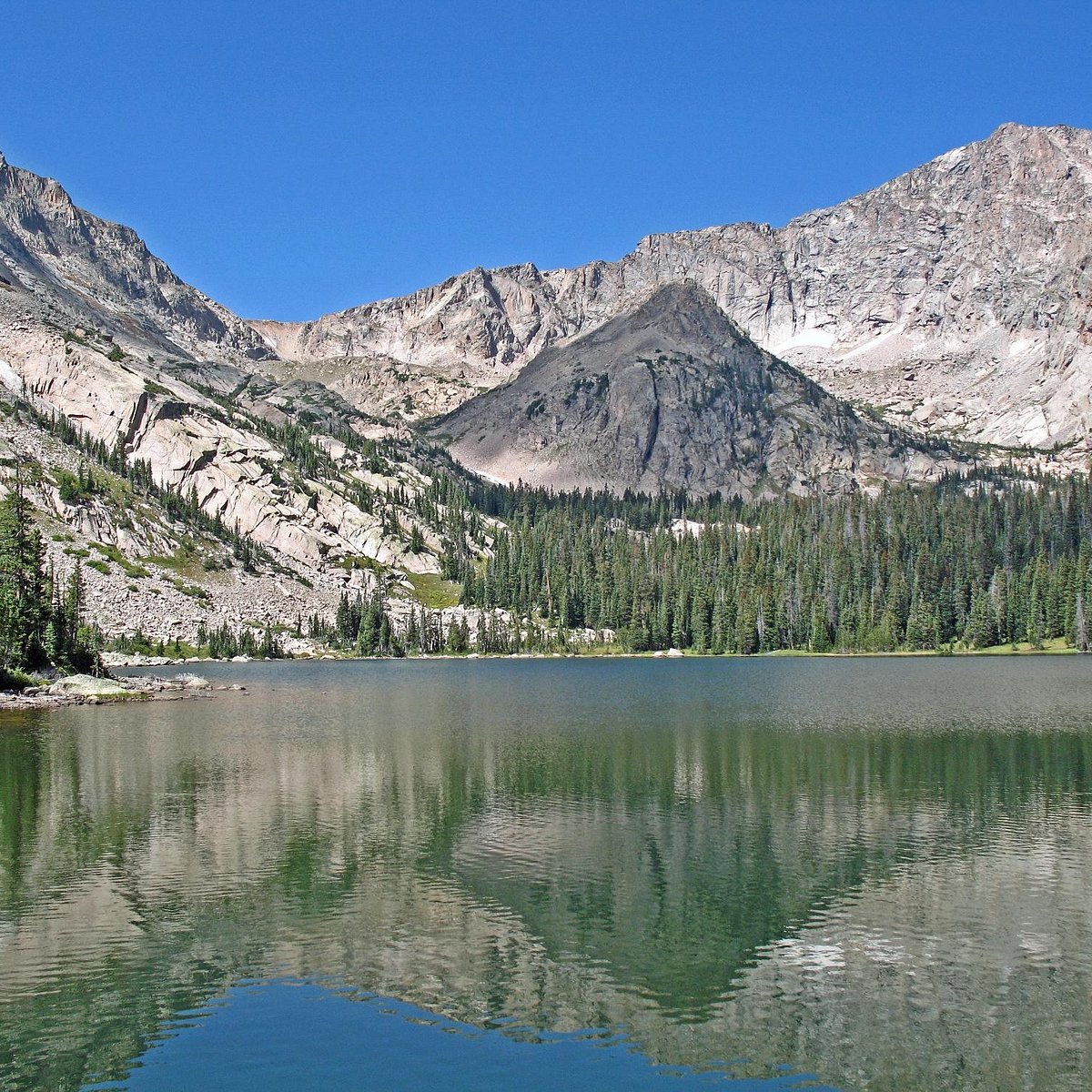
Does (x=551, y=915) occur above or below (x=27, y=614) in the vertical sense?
below

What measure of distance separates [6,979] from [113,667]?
436 feet

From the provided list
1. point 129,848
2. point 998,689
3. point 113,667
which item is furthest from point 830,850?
point 113,667

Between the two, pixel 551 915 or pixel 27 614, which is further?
pixel 27 614

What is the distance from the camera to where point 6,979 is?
24984 mm

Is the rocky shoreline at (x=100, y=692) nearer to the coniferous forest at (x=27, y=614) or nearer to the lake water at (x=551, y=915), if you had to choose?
the coniferous forest at (x=27, y=614)

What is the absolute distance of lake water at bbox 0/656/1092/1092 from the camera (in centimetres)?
2097

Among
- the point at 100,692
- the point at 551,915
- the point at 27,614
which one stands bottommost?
the point at 551,915

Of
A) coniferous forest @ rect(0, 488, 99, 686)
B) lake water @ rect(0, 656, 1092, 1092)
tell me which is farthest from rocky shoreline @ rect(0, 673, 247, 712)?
lake water @ rect(0, 656, 1092, 1092)

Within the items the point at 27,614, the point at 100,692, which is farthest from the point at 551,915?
the point at 27,614

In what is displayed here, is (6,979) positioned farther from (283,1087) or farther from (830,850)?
(830,850)

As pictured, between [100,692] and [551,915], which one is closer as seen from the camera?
[551,915]

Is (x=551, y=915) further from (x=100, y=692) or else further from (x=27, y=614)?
(x=27, y=614)

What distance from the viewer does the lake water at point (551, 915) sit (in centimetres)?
2097

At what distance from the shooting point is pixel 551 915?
96.8 feet
